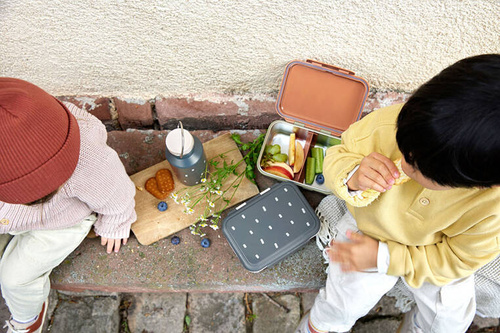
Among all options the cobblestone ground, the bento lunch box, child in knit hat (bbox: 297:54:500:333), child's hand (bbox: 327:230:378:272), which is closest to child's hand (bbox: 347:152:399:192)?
child in knit hat (bbox: 297:54:500:333)

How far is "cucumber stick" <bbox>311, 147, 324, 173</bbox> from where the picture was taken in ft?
5.49

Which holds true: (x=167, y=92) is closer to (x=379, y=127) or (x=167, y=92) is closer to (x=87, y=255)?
(x=87, y=255)

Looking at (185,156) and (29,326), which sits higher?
(185,156)

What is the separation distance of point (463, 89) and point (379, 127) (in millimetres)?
395

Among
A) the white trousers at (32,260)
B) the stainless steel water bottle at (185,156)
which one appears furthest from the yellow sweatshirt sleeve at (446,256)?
the white trousers at (32,260)

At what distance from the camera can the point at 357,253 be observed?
125 cm

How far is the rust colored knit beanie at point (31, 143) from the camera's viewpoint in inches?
34.5

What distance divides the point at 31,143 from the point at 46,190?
0.54 ft

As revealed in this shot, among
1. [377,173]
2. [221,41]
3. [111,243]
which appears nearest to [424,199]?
[377,173]

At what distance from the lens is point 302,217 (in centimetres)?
154

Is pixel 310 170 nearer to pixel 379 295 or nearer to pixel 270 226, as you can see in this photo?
pixel 270 226

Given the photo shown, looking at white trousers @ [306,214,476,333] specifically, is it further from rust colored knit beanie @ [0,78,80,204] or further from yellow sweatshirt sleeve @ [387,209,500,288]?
rust colored knit beanie @ [0,78,80,204]

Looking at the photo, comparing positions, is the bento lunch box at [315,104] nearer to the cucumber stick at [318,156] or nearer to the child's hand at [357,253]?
the cucumber stick at [318,156]

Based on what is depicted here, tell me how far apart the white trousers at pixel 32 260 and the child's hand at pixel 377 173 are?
1.07 m
